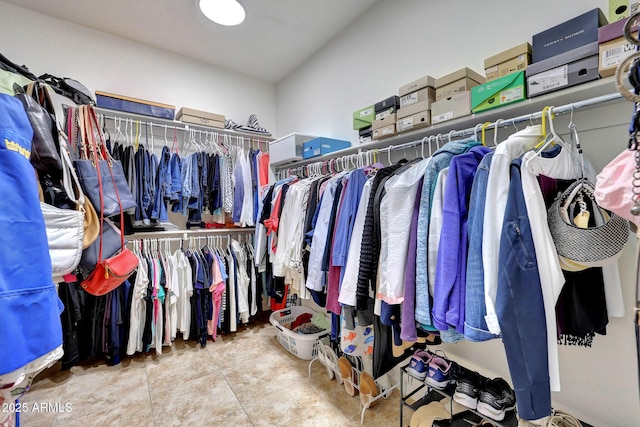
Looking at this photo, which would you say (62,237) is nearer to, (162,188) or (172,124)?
(162,188)

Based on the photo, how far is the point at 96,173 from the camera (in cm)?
136

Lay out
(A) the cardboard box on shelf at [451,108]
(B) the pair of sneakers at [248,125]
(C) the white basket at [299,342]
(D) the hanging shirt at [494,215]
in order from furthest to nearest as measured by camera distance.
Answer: (B) the pair of sneakers at [248,125]
(C) the white basket at [299,342]
(A) the cardboard box on shelf at [451,108]
(D) the hanging shirt at [494,215]

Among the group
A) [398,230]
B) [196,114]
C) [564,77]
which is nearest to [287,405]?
[398,230]

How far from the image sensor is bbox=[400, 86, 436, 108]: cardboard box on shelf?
1573 mm

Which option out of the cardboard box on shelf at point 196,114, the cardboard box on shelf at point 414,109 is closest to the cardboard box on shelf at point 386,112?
the cardboard box on shelf at point 414,109

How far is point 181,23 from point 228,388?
10.2 ft

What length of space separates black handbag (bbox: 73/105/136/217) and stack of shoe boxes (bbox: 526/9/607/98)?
2037mm

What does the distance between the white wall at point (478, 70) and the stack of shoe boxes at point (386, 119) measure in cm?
43

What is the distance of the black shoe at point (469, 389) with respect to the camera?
1.27 meters

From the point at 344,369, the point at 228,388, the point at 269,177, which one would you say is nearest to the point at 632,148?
the point at 344,369

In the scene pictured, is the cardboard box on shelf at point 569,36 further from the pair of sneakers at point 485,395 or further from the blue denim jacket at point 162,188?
the blue denim jacket at point 162,188

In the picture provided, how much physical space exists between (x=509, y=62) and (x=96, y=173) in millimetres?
2085

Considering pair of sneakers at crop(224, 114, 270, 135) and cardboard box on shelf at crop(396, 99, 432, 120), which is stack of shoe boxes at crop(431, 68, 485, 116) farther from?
pair of sneakers at crop(224, 114, 270, 135)

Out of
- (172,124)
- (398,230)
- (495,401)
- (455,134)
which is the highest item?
(172,124)
